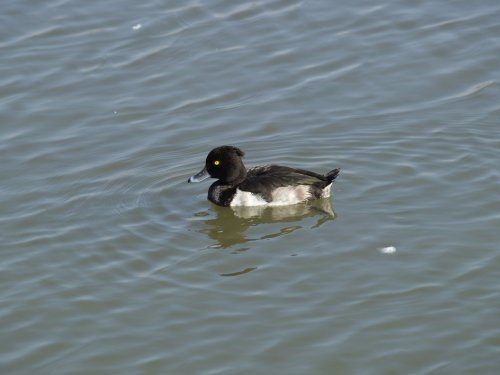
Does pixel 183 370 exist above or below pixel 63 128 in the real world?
below

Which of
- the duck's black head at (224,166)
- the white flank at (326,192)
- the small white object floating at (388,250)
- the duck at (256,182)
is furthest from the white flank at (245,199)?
the small white object floating at (388,250)

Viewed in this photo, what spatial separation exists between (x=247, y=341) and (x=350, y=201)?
305 centimetres

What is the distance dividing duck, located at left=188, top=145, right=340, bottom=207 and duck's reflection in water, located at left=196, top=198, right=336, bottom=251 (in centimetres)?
7

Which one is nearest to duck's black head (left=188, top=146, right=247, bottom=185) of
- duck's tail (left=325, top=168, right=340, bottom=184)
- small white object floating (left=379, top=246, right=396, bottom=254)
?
duck's tail (left=325, top=168, right=340, bottom=184)

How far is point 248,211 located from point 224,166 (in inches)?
21.7

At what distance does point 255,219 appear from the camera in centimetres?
1149

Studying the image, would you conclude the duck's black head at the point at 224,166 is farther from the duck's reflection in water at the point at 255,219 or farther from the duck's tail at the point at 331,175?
the duck's tail at the point at 331,175

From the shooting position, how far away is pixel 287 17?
15727 mm

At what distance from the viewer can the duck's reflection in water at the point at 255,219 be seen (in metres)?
10.9

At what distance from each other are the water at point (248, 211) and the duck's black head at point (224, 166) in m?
0.33

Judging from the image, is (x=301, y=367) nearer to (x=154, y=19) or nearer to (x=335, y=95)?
(x=335, y=95)

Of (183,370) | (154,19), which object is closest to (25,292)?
(183,370)

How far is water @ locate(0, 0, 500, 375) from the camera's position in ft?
28.3

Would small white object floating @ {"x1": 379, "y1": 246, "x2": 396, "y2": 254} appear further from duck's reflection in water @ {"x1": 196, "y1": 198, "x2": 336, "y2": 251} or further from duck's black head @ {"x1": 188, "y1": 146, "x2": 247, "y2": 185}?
duck's black head @ {"x1": 188, "y1": 146, "x2": 247, "y2": 185}
